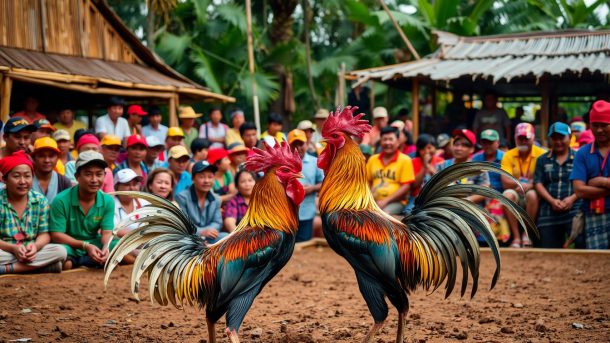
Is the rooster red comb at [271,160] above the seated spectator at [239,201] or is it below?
above

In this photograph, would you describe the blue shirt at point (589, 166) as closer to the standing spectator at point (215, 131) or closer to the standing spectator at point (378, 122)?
the standing spectator at point (378, 122)

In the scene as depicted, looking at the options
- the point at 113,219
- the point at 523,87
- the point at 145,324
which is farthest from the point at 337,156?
the point at 523,87

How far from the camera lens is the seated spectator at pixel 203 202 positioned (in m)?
8.61

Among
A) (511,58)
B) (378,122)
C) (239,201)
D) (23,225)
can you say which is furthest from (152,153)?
(511,58)

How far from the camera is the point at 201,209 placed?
8.82 meters

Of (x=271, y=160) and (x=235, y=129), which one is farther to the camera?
(x=235, y=129)

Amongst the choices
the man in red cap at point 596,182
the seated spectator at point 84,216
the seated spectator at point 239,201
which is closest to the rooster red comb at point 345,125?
the seated spectator at point 84,216

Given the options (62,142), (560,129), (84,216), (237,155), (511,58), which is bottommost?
(84,216)

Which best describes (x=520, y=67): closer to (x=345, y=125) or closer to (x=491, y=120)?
(x=491, y=120)

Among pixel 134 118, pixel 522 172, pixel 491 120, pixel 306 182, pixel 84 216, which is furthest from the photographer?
pixel 491 120

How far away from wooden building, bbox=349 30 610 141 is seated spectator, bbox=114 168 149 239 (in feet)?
22.1

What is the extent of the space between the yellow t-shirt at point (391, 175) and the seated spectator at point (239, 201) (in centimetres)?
185

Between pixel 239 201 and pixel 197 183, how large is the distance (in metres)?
0.79

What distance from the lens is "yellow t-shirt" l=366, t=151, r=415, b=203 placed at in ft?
32.8
